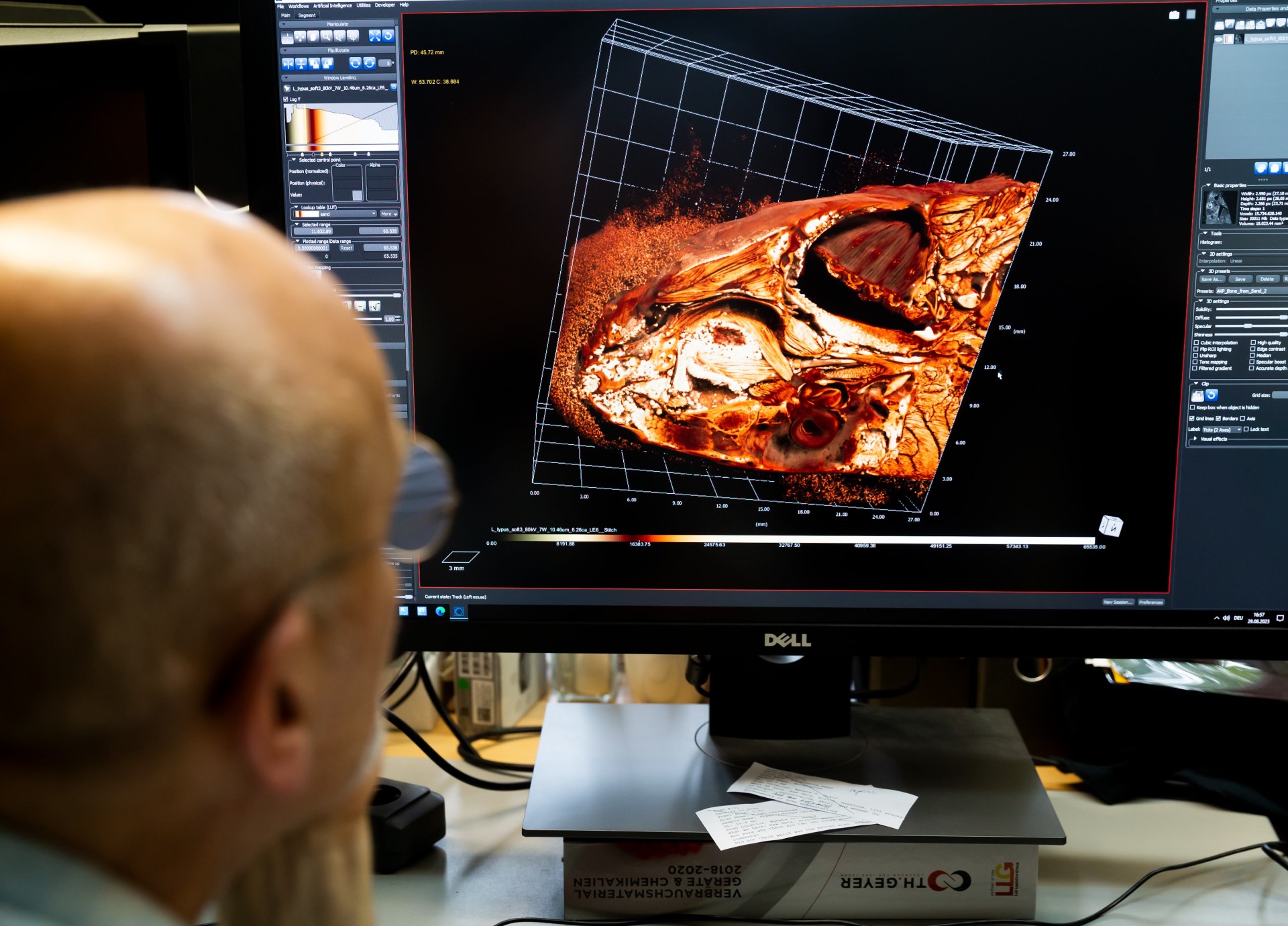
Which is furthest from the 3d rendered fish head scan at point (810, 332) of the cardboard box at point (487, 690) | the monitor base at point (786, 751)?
the cardboard box at point (487, 690)

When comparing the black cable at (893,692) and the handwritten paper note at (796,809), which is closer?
the handwritten paper note at (796,809)

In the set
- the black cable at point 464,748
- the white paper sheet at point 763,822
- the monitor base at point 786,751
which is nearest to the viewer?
the white paper sheet at point 763,822

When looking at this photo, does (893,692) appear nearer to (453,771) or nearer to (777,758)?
(777,758)

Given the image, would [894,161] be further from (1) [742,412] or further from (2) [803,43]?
(1) [742,412]

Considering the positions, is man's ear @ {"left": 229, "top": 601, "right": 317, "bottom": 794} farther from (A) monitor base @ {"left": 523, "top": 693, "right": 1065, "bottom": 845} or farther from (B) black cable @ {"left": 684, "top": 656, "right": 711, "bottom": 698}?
(B) black cable @ {"left": 684, "top": 656, "right": 711, "bottom": 698}

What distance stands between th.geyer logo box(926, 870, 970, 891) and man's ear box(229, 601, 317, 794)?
1.88 feet

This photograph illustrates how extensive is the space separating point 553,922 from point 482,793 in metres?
0.23

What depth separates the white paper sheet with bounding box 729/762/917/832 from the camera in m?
0.76

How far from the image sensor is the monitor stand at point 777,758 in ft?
2.47

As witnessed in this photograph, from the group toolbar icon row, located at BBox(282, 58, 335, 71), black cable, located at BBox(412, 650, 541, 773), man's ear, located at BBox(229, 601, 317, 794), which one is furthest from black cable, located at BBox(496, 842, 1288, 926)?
toolbar icon row, located at BBox(282, 58, 335, 71)

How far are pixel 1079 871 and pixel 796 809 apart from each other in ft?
0.83

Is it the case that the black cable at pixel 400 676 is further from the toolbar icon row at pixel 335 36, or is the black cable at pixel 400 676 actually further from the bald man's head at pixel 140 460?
the bald man's head at pixel 140 460

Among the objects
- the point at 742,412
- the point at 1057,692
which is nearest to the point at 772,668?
the point at 742,412

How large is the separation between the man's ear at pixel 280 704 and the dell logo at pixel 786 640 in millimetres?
544
